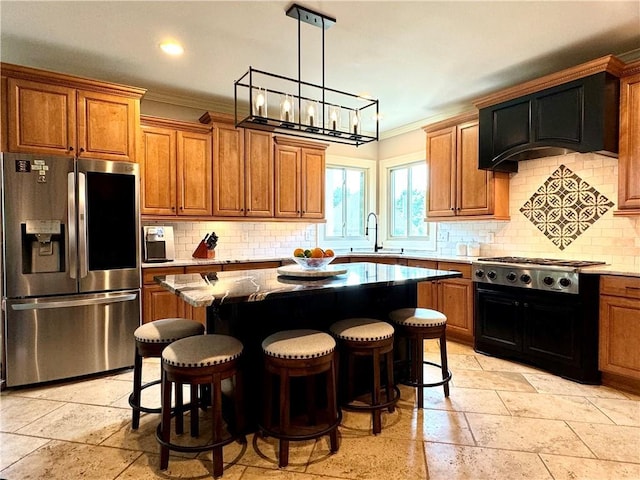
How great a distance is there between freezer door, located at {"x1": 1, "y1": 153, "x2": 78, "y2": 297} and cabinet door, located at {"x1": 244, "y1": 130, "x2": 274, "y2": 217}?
1.84 metres

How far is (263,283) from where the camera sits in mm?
2322

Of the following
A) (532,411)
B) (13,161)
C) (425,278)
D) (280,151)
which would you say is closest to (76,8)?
(13,161)

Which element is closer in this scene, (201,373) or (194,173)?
(201,373)

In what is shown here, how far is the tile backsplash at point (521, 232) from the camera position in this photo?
135 inches

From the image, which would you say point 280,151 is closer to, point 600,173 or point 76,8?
point 76,8

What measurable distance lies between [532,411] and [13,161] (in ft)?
13.5

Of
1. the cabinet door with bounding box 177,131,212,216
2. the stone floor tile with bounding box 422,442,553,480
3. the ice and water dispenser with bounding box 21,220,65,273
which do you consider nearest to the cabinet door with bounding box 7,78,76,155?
the ice and water dispenser with bounding box 21,220,65,273

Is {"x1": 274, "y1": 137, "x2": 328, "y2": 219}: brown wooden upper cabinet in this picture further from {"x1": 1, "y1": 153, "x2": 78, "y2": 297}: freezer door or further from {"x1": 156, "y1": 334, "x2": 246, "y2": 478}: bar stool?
{"x1": 156, "y1": 334, "x2": 246, "y2": 478}: bar stool

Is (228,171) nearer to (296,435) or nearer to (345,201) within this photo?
(345,201)

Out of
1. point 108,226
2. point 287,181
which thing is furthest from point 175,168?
point 287,181

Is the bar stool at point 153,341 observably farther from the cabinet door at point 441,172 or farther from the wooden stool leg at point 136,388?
the cabinet door at point 441,172

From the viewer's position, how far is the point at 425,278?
2559 millimetres

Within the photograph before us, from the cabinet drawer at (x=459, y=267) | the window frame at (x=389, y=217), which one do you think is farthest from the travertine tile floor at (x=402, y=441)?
the window frame at (x=389, y=217)

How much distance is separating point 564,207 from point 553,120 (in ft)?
2.88
